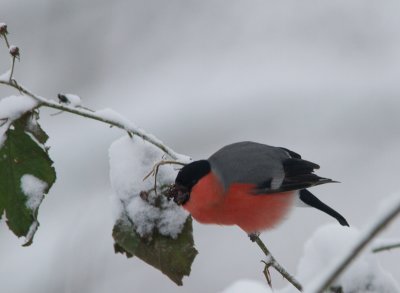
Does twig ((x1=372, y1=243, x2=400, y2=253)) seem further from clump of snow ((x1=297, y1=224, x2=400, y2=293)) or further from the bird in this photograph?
the bird

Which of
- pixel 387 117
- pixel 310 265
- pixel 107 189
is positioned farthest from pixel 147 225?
pixel 387 117

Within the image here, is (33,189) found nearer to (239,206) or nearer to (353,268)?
(353,268)

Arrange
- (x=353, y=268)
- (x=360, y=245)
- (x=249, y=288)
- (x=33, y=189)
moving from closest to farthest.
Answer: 1. (x=360, y=245)
2. (x=249, y=288)
3. (x=353, y=268)
4. (x=33, y=189)

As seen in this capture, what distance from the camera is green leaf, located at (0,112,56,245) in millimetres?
661

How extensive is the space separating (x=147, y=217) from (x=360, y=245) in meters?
0.48

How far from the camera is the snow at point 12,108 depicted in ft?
2.18

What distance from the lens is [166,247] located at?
72cm

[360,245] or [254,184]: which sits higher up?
[360,245]

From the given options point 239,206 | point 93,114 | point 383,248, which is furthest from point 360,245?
point 239,206

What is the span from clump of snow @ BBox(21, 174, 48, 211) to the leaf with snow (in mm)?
77

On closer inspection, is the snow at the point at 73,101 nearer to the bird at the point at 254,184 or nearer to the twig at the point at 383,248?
the twig at the point at 383,248

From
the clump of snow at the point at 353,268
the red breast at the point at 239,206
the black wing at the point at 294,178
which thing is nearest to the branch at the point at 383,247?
the clump of snow at the point at 353,268

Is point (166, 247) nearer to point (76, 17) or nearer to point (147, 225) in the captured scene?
point (147, 225)

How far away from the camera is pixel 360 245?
0.88 feet
